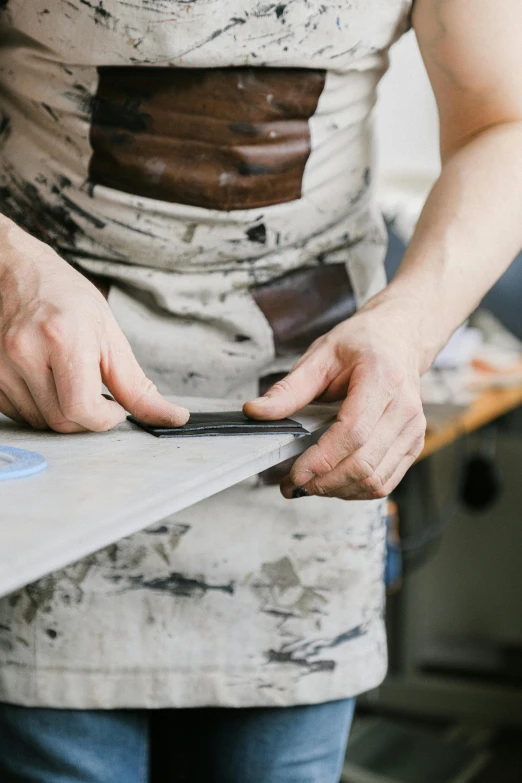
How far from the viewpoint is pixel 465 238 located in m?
0.78

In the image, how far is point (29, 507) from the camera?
1.44ft

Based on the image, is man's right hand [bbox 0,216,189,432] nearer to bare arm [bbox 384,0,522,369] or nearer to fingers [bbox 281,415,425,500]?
fingers [bbox 281,415,425,500]

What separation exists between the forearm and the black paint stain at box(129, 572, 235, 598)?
0.25 metres

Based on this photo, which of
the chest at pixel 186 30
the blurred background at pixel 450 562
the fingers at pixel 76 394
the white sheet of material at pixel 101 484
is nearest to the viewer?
the white sheet of material at pixel 101 484

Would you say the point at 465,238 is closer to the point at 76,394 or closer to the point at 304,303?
the point at 304,303

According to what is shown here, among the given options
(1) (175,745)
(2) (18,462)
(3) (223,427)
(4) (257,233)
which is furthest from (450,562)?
(2) (18,462)

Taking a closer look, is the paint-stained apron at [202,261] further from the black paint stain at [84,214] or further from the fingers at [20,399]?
the fingers at [20,399]

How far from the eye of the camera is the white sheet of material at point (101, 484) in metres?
0.39

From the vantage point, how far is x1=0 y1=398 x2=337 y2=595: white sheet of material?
1.29 ft

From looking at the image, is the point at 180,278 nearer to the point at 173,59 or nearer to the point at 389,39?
the point at 173,59

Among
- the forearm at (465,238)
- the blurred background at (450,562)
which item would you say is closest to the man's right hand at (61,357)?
the forearm at (465,238)

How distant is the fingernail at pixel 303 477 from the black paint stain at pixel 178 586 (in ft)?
0.52

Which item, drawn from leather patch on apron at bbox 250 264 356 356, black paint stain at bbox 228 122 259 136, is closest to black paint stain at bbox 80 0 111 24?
black paint stain at bbox 228 122 259 136

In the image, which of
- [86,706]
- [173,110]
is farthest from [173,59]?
[86,706]
